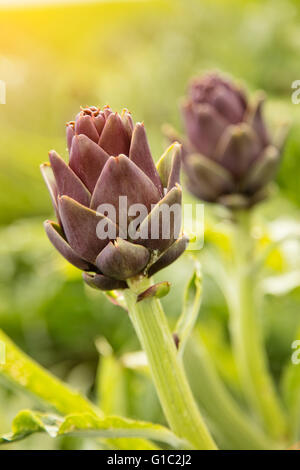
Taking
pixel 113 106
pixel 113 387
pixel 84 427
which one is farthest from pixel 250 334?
pixel 113 106

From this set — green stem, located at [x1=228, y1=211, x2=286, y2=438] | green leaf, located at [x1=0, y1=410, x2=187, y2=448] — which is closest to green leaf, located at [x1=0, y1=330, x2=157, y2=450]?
green leaf, located at [x1=0, y1=410, x2=187, y2=448]

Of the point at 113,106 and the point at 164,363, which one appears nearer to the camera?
the point at 164,363

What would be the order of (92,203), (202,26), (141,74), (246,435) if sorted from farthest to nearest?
(202,26), (141,74), (246,435), (92,203)

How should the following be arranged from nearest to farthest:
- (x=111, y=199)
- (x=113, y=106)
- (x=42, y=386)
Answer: (x=111, y=199), (x=42, y=386), (x=113, y=106)

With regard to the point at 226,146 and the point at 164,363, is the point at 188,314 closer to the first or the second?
the point at 164,363

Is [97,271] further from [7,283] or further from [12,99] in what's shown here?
[12,99]

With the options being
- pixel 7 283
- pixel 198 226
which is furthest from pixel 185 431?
pixel 7 283

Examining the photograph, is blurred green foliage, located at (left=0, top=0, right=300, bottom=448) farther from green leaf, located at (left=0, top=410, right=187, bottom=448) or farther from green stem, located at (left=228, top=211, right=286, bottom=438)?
green leaf, located at (left=0, top=410, right=187, bottom=448)

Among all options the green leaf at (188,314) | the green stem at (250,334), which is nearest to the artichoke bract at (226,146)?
the green stem at (250,334)
